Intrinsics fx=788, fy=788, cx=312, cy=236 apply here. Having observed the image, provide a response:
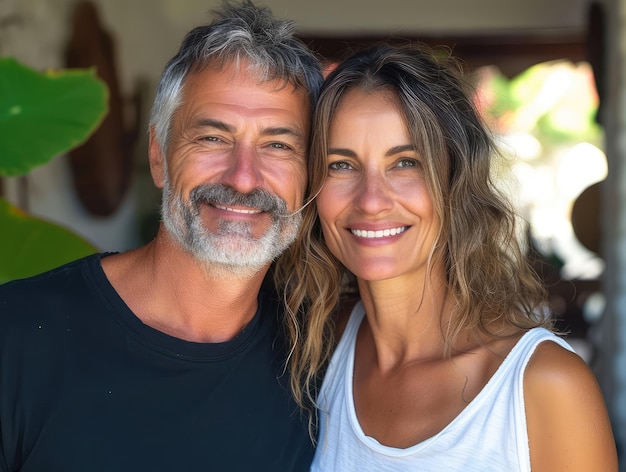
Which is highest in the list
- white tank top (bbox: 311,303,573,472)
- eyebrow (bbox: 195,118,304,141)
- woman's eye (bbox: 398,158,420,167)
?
eyebrow (bbox: 195,118,304,141)

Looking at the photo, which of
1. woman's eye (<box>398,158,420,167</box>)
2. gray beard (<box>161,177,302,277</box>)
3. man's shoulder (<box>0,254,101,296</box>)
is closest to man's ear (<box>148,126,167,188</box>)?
gray beard (<box>161,177,302,277</box>)

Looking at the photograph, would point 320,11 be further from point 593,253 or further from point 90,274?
point 90,274

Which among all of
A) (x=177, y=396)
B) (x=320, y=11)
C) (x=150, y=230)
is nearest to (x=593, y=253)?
(x=320, y=11)

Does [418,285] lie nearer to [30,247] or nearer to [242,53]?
[242,53]

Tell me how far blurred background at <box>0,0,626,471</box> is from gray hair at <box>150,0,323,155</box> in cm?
166

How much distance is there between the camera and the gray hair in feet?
7.02

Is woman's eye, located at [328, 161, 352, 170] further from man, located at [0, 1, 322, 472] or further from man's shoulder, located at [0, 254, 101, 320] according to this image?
man's shoulder, located at [0, 254, 101, 320]

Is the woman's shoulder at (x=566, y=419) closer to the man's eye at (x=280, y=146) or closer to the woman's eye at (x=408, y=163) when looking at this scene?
the woman's eye at (x=408, y=163)

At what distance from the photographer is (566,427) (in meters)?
1.68

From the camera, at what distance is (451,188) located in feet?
6.79

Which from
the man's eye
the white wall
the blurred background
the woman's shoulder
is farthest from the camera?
the white wall

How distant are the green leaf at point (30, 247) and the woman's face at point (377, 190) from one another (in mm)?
1045

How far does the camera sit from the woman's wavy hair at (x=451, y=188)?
2.02m

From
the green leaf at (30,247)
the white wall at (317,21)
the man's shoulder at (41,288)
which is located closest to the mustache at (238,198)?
the man's shoulder at (41,288)
